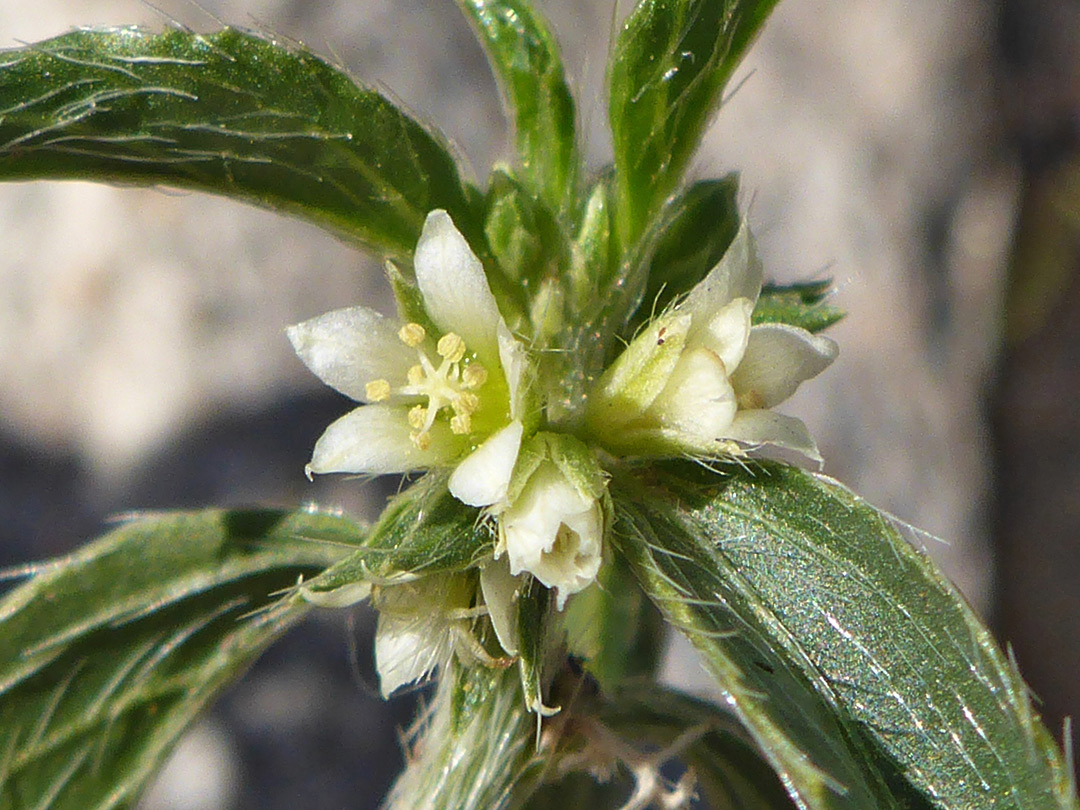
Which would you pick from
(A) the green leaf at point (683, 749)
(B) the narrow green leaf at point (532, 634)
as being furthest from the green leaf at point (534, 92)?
(A) the green leaf at point (683, 749)

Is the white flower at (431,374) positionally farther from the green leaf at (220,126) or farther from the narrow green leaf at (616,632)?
the narrow green leaf at (616,632)

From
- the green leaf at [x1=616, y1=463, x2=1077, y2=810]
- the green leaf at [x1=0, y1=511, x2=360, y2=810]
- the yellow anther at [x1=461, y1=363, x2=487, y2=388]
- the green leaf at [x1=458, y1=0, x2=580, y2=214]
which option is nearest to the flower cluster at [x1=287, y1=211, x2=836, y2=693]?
the yellow anther at [x1=461, y1=363, x2=487, y2=388]

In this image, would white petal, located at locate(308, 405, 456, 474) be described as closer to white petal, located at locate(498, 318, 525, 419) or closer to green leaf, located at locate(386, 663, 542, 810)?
white petal, located at locate(498, 318, 525, 419)

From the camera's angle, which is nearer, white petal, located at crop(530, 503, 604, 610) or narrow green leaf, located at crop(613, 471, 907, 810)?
narrow green leaf, located at crop(613, 471, 907, 810)

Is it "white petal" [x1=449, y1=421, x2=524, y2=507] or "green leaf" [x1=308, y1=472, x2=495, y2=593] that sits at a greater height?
"white petal" [x1=449, y1=421, x2=524, y2=507]

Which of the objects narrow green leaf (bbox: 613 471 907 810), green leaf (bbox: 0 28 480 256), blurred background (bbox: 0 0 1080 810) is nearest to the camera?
narrow green leaf (bbox: 613 471 907 810)

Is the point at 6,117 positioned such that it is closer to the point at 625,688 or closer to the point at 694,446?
the point at 694,446

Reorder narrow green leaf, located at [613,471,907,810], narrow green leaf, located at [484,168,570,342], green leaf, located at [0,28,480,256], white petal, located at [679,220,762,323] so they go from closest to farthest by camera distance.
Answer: narrow green leaf, located at [613,471,907,810] → green leaf, located at [0,28,480,256] → white petal, located at [679,220,762,323] → narrow green leaf, located at [484,168,570,342]
